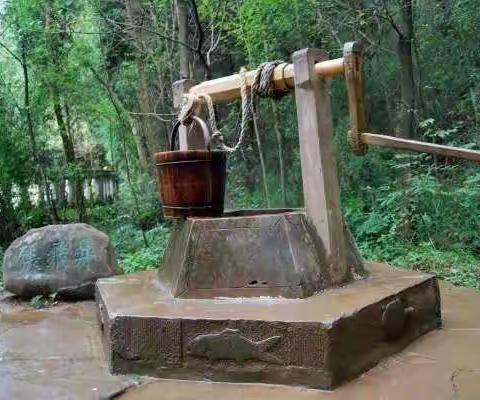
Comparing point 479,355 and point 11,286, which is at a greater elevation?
point 11,286

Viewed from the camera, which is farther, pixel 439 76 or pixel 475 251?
pixel 439 76

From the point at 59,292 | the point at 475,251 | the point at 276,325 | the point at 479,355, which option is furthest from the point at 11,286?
the point at 475,251

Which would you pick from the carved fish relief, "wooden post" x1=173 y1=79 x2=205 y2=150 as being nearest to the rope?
"wooden post" x1=173 y1=79 x2=205 y2=150

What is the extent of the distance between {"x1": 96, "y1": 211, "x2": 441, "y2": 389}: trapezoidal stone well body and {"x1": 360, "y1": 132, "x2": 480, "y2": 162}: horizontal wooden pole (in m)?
0.59

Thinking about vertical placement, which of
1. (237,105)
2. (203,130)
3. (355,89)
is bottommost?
(203,130)

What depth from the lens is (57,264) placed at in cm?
428

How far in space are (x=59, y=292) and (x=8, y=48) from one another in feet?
16.4

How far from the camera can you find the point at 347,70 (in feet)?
9.34

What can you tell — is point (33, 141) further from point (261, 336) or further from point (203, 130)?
point (261, 336)

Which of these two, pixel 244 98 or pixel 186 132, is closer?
pixel 244 98

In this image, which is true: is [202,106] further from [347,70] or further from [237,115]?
[237,115]

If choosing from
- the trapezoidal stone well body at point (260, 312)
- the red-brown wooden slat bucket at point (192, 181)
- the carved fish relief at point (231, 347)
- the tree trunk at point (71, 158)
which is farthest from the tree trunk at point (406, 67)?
the carved fish relief at point (231, 347)

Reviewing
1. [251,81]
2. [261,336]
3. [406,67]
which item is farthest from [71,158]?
[261,336]

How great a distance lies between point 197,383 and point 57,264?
223 cm
